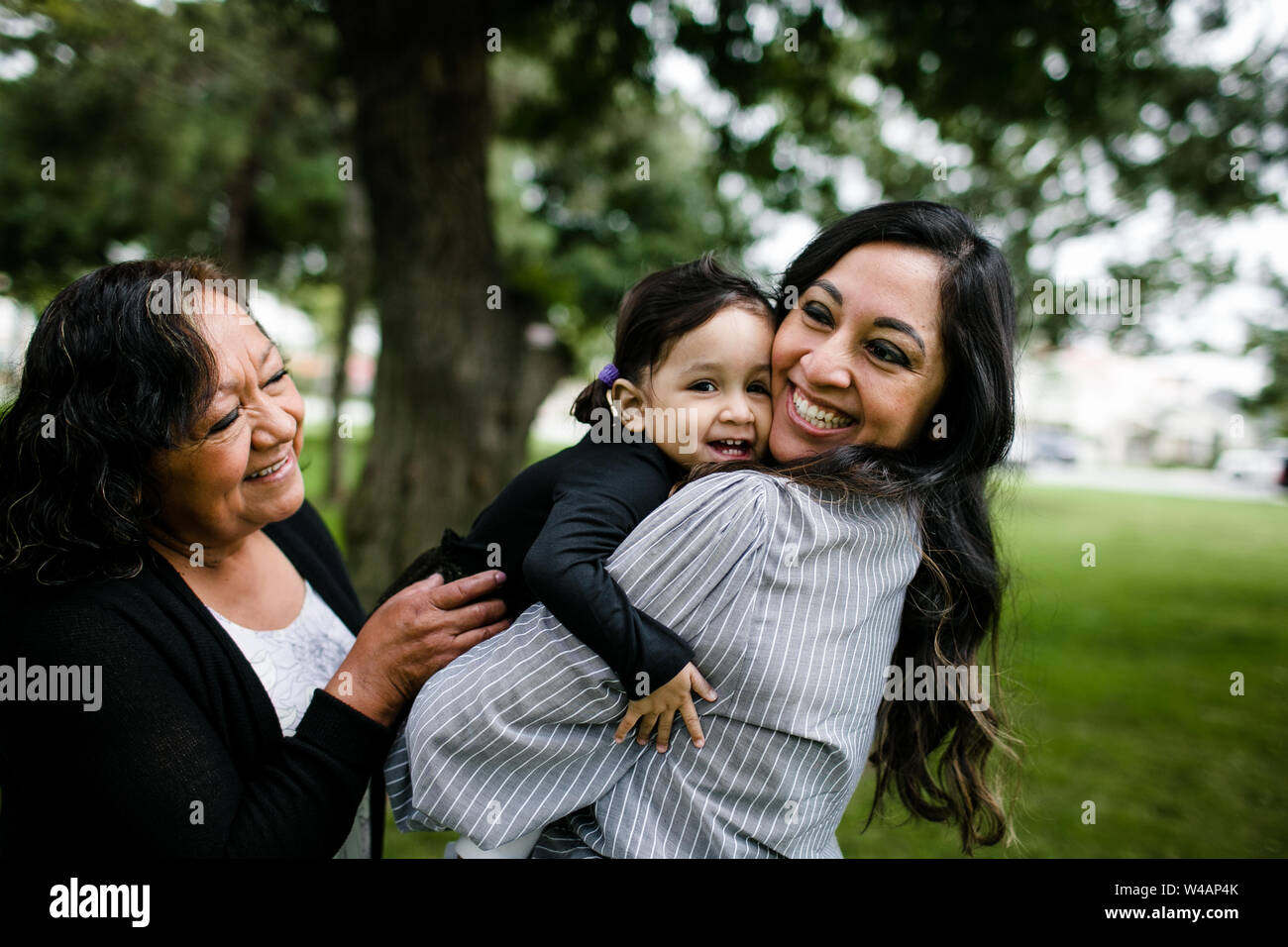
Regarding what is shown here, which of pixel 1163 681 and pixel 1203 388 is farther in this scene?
pixel 1203 388

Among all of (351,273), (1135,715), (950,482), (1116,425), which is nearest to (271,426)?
(950,482)

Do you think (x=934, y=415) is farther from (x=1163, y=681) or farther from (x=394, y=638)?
(x=1163, y=681)

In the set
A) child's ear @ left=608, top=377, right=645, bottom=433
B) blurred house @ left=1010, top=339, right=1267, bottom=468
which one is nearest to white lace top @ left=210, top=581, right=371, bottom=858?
child's ear @ left=608, top=377, right=645, bottom=433

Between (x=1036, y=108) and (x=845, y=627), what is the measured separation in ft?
19.2

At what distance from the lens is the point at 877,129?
11.7 m

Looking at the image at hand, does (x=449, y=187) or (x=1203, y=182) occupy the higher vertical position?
(x=1203, y=182)

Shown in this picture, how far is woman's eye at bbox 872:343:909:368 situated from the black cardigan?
1341 millimetres

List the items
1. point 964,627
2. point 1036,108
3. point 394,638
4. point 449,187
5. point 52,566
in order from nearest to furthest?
point 52,566, point 394,638, point 964,627, point 449,187, point 1036,108

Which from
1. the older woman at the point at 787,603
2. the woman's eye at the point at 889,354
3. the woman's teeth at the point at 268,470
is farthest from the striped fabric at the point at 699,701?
the woman's teeth at the point at 268,470

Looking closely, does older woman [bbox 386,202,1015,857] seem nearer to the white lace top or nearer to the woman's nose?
the white lace top

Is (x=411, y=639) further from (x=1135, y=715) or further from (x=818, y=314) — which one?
(x=1135, y=715)

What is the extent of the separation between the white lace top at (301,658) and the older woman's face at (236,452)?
0.72 feet

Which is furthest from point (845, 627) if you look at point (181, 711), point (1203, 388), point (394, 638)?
point (1203, 388)

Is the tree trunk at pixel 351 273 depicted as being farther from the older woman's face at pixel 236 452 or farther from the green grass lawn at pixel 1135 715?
the older woman's face at pixel 236 452
